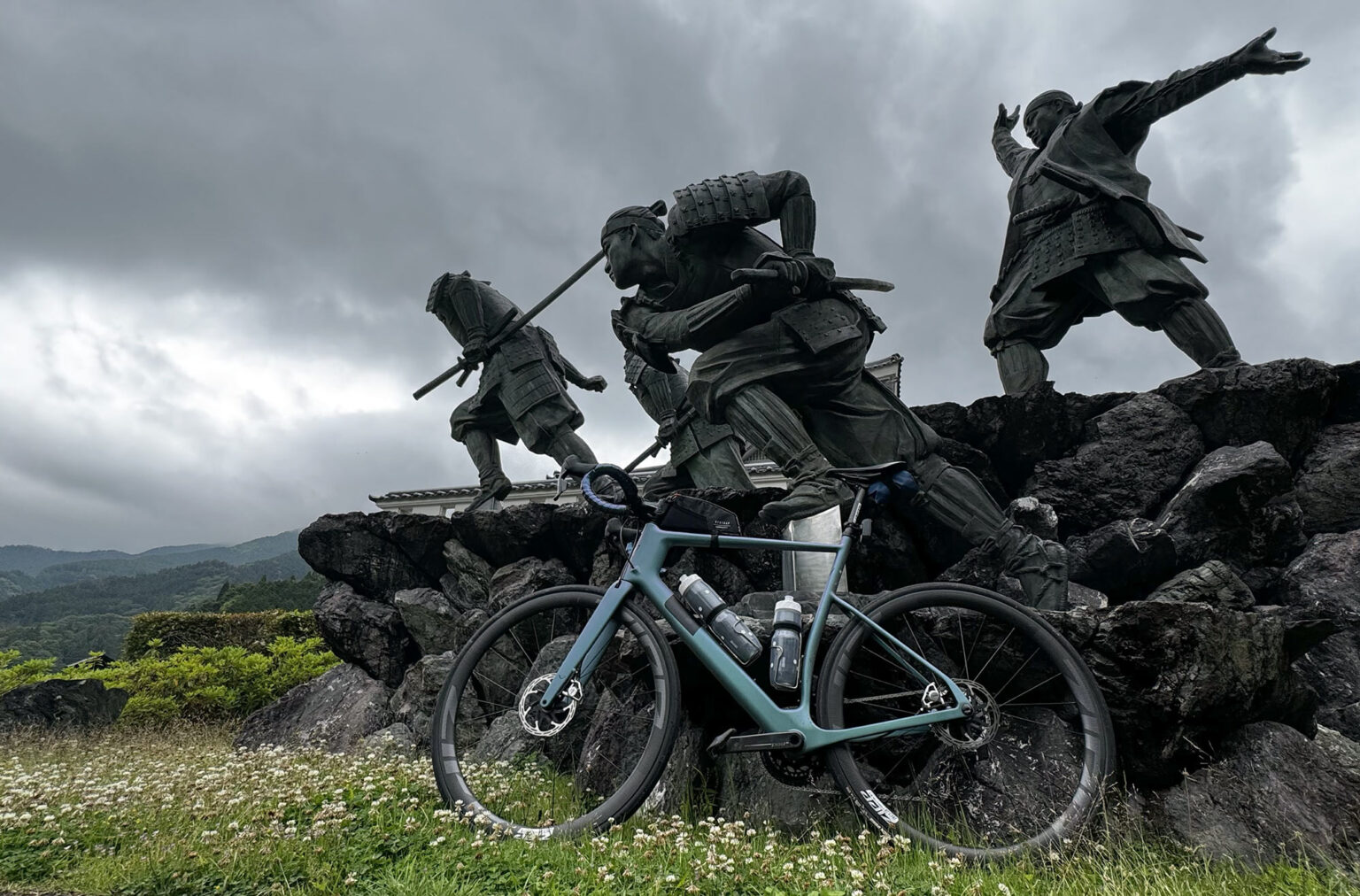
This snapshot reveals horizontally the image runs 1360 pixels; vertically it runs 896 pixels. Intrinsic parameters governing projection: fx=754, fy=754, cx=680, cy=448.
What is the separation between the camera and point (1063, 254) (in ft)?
20.0

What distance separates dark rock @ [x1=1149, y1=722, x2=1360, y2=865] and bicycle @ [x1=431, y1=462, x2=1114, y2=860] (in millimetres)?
361

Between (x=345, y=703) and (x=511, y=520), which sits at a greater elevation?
(x=511, y=520)

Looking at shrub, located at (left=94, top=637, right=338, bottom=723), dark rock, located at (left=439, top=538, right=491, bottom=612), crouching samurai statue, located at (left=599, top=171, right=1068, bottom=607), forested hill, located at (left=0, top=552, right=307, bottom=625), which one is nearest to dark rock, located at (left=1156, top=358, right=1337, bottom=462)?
crouching samurai statue, located at (left=599, top=171, right=1068, bottom=607)

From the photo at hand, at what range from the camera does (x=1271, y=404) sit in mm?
4660

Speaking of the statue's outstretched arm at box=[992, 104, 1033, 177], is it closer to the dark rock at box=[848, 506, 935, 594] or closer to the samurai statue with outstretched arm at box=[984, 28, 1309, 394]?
the samurai statue with outstretched arm at box=[984, 28, 1309, 394]

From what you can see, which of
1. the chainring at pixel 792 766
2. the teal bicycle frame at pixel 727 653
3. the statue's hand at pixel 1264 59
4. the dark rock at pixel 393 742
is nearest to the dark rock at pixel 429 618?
the dark rock at pixel 393 742

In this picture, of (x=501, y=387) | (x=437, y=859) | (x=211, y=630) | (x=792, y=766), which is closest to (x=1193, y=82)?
(x=792, y=766)

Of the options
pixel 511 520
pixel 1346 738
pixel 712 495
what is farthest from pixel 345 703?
pixel 1346 738

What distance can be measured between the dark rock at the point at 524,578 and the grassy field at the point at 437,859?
2.48 metres

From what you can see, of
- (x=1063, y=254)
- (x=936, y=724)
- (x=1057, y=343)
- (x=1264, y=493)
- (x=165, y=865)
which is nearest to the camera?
(x=165, y=865)

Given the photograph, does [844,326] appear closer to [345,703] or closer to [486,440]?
[345,703]

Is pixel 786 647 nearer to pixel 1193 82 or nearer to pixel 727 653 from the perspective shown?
pixel 727 653

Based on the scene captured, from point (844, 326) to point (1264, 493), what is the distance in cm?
253

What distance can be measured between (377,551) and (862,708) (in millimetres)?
5306
